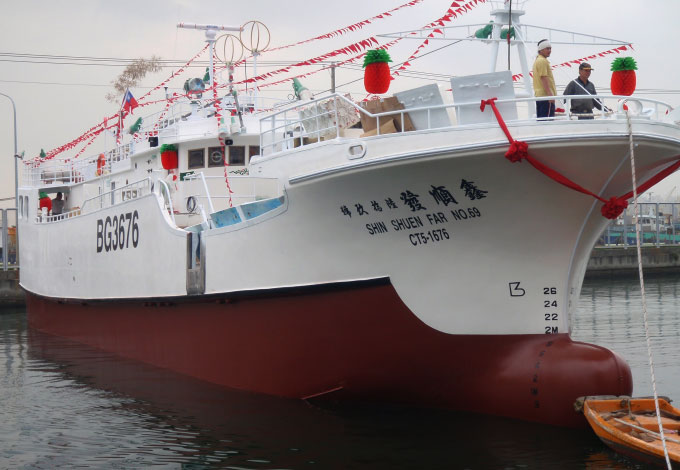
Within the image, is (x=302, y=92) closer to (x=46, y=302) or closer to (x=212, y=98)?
(x=212, y=98)

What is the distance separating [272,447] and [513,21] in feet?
20.0

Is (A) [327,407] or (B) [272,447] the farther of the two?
(A) [327,407]

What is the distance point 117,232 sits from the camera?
14852 millimetres

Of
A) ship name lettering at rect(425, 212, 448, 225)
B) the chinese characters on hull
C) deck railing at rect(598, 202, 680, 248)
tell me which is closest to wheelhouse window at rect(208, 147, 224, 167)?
the chinese characters on hull

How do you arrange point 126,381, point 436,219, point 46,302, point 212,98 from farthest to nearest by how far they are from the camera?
point 46,302
point 212,98
point 126,381
point 436,219

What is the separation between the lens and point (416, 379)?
9.76m

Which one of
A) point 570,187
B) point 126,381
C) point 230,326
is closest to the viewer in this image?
point 570,187

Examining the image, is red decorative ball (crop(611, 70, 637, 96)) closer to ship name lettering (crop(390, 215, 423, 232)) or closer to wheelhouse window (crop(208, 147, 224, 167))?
ship name lettering (crop(390, 215, 423, 232))

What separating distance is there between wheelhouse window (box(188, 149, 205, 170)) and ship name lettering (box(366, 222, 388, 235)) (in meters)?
6.58

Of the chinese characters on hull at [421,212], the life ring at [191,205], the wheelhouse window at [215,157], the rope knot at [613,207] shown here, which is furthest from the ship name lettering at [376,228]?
the wheelhouse window at [215,157]

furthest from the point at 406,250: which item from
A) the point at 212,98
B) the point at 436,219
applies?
the point at 212,98

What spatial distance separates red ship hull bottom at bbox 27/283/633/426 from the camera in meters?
9.05

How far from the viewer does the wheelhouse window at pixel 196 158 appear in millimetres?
15523

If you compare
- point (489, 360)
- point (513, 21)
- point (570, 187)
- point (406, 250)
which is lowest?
point (489, 360)
